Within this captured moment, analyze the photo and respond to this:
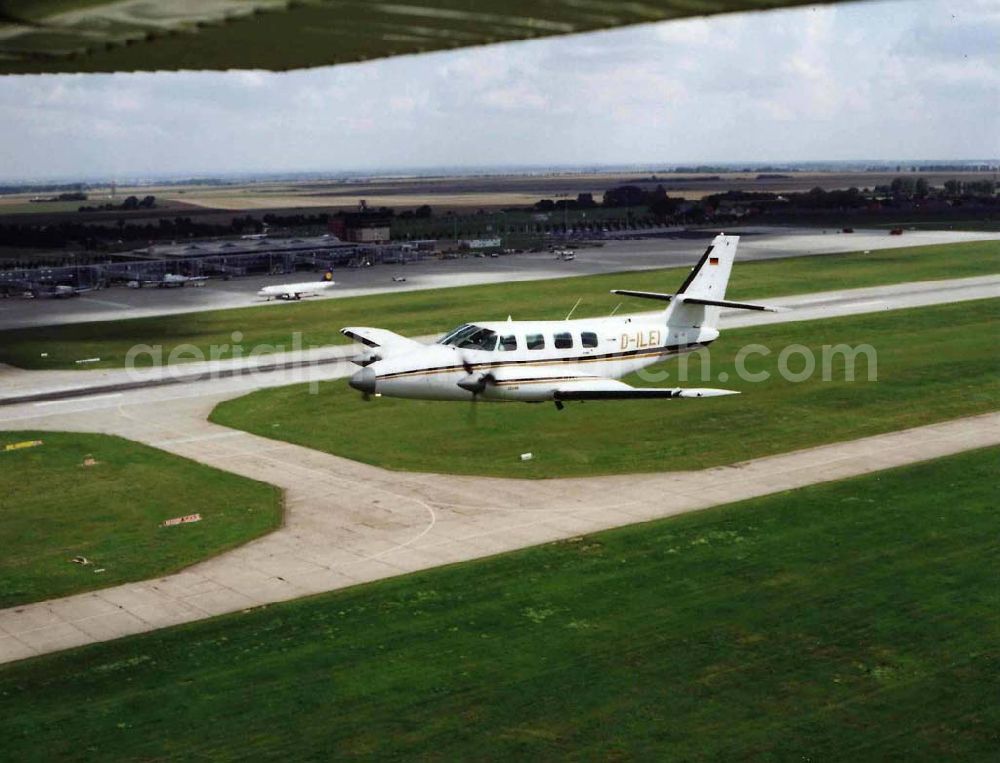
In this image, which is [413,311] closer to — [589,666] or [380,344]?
[380,344]

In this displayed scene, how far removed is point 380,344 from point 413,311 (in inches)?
1971

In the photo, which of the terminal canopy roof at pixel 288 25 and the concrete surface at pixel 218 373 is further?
the concrete surface at pixel 218 373

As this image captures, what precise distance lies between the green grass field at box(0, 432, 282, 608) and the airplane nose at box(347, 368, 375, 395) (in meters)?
6.28

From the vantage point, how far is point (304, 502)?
145ft

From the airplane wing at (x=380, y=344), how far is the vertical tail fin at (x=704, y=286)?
1117 cm

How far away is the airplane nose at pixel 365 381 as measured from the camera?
1567 inches

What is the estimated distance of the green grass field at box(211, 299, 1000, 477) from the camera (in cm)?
5050

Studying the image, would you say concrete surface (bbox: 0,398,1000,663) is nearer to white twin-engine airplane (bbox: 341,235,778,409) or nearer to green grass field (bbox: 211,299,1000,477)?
green grass field (bbox: 211,299,1000,477)

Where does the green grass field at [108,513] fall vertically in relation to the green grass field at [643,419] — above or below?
below

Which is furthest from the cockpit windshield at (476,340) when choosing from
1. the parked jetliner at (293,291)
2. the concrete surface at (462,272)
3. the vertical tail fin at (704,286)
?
the parked jetliner at (293,291)

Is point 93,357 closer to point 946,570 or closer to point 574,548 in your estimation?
point 574,548

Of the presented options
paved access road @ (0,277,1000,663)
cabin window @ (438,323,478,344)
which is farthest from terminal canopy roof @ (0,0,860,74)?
cabin window @ (438,323,478,344)

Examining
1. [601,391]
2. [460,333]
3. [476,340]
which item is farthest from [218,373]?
[601,391]

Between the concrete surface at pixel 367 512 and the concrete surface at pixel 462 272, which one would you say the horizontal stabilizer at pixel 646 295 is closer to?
the concrete surface at pixel 367 512
